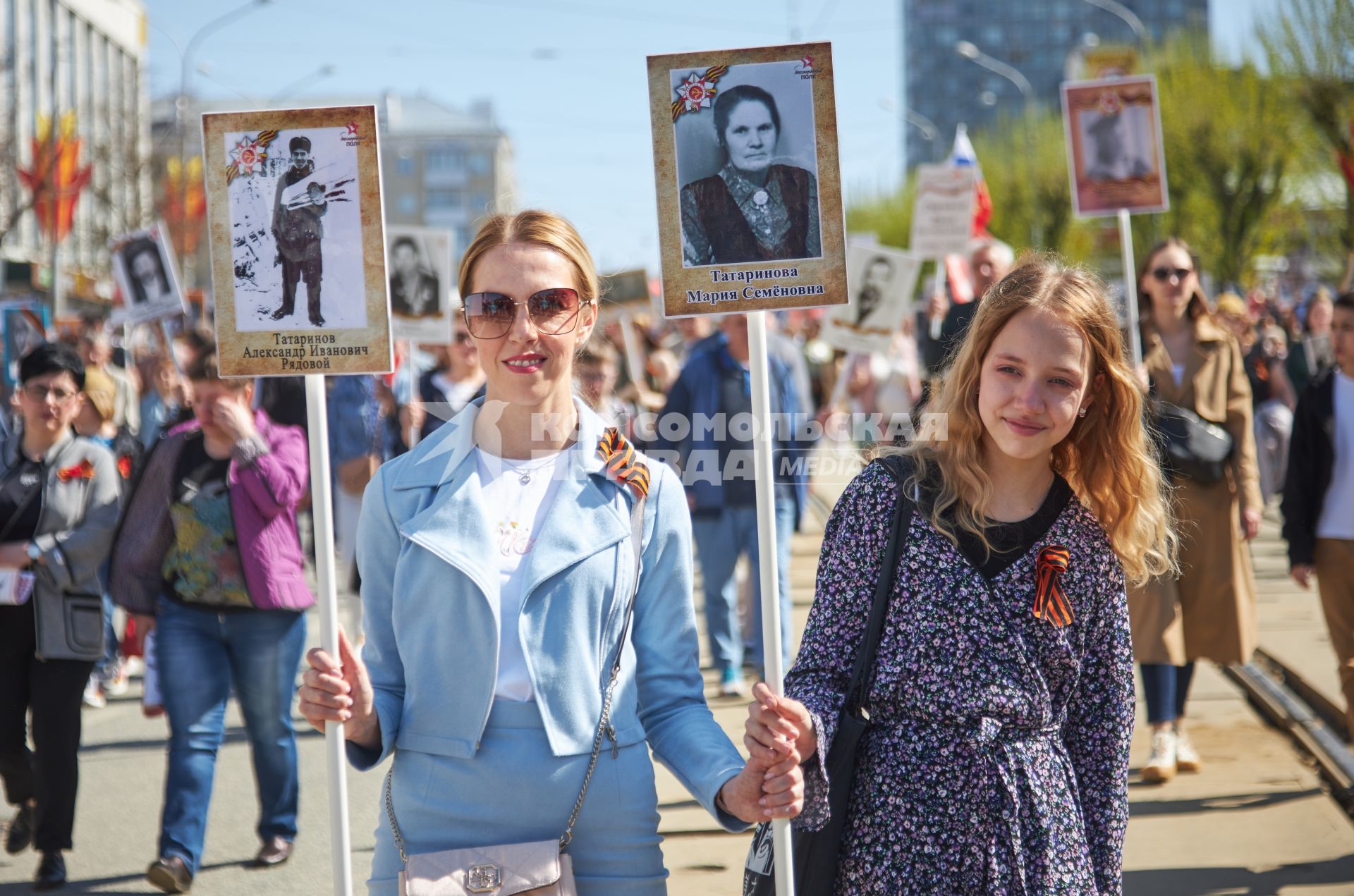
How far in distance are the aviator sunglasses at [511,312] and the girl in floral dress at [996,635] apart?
25.5 inches

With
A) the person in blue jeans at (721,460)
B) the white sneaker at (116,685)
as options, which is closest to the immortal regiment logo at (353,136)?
the person in blue jeans at (721,460)

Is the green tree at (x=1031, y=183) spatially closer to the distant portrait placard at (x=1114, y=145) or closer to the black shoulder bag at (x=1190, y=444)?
the distant portrait placard at (x=1114, y=145)

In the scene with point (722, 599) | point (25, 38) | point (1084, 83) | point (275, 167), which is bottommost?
point (722, 599)

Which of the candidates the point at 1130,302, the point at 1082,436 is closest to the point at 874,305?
the point at 1130,302

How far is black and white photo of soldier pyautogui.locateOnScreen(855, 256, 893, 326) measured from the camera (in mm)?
10836

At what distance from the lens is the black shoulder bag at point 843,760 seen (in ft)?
8.47

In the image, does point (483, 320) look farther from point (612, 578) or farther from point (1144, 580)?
point (1144, 580)

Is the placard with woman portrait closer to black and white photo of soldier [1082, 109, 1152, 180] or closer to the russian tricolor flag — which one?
black and white photo of soldier [1082, 109, 1152, 180]

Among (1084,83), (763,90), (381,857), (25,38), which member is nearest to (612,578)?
(381,857)

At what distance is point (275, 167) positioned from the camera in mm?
2836

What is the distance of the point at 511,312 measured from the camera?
8.86ft

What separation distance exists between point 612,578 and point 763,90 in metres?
0.98

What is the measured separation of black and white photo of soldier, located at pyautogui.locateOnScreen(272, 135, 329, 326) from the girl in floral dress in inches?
45.3

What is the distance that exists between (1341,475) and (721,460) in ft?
10.9
